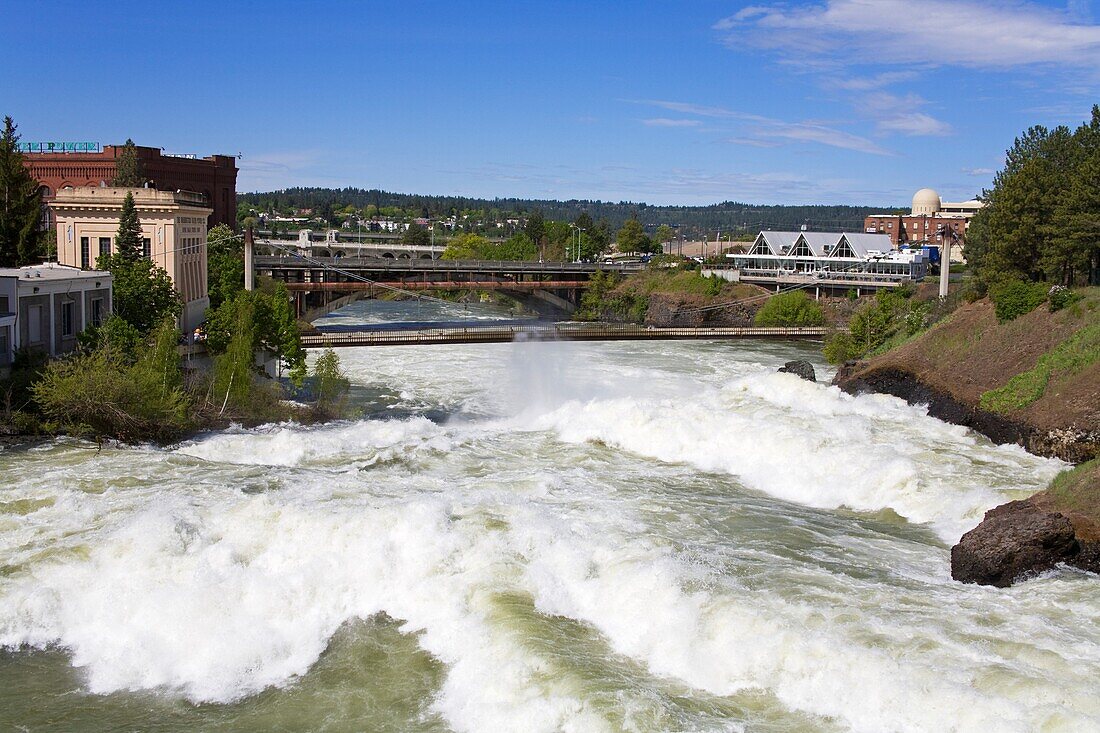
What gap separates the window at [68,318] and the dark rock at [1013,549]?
28.4 meters

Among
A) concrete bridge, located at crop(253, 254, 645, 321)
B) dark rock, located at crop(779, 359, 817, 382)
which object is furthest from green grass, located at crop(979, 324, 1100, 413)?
concrete bridge, located at crop(253, 254, 645, 321)

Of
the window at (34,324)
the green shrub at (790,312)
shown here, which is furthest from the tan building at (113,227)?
the green shrub at (790,312)

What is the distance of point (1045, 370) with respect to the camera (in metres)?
36.8

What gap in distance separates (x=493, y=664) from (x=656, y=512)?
8.79m

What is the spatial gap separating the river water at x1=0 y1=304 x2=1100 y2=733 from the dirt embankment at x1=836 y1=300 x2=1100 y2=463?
14.0 ft

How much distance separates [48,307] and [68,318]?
1466mm

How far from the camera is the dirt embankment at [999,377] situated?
33.0 meters

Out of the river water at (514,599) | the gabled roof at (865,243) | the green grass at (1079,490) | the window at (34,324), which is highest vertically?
the gabled roof at (865,243)

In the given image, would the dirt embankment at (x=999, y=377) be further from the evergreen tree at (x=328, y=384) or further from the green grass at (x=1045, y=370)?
the evergreen tree at (x=328, y=384)

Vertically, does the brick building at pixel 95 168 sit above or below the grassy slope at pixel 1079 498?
above

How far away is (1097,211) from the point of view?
148 feet


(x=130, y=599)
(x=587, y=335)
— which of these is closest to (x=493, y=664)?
(x=130, y=599)

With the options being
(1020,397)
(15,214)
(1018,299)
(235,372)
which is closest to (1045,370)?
(1020,397)

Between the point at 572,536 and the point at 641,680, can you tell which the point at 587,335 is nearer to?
the point at 572,536
